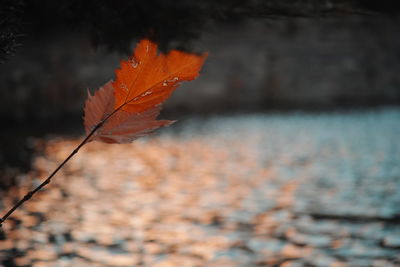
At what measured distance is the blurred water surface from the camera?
6.58m

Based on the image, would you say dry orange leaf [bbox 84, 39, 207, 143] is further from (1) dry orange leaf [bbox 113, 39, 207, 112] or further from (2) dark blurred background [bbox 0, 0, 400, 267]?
(2) dark blurred background [bbox 0, 0, 400, 267]

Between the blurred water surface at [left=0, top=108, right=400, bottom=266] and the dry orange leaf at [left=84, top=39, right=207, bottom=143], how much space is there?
3855 mm

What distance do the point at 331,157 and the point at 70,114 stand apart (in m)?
11.1

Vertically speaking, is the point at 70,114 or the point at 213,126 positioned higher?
the point at 70,114

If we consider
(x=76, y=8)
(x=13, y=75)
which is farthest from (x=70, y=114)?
(x=76, y=8)

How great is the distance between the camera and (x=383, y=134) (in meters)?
17.7

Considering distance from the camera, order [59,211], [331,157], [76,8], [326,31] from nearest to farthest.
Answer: [76,8] < [59,211] < [331,157] < [326,31]

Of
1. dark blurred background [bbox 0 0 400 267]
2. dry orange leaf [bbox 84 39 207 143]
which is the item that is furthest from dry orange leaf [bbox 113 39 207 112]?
dark blurred background [bbox 0 0 400 267]

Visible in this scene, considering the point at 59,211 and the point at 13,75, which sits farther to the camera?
the point at 13,75

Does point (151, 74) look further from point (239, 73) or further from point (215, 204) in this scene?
point (239, 73)

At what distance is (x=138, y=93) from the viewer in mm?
2447

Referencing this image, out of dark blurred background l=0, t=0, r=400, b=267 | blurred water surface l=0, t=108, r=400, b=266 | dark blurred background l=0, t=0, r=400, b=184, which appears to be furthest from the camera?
dark blurred background l=0, t=0, r=400, b=184

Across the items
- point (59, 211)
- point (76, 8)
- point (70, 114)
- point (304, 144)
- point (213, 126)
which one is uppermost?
point (70, 114)

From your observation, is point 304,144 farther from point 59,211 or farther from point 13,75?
point 13,75
